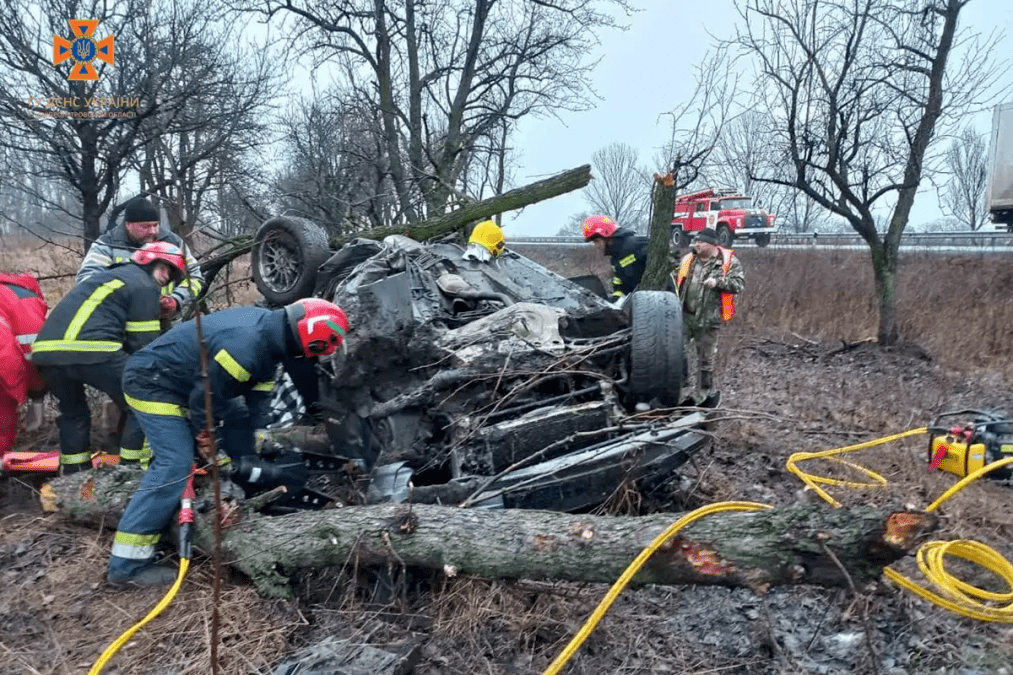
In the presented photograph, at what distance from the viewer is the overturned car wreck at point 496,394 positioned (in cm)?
343

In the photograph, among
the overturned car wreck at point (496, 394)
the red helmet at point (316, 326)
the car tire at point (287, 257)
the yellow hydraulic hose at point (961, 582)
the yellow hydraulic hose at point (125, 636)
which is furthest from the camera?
the car tire at point (287, 257)

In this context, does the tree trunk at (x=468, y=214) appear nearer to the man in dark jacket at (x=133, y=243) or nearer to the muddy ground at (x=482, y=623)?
the man in dark jacket at (x=133, y=243)

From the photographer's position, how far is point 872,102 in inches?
304

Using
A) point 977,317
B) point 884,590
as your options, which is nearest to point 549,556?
point 884,590

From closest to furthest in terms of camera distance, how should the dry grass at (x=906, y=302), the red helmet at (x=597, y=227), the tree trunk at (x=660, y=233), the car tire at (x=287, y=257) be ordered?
the car tire at (x=287, y=257), the tree trunk at (x=660, y=233), the red helmet at (x=597, y=227), the dry grass at (x=906, y=302)

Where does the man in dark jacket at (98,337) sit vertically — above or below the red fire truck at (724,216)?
below

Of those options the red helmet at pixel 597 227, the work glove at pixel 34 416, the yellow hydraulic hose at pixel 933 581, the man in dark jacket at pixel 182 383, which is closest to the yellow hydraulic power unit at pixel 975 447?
the yellow hydraulic hose at pixel 933 581

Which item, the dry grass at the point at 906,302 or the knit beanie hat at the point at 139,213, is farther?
the dry grass at the point at 906,302

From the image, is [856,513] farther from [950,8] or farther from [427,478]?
[950,8]

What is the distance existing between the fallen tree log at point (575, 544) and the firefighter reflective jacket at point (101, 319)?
4.85 ft

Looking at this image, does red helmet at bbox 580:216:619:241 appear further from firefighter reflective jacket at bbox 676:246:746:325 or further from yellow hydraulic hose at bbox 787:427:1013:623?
yellow hydraulic hose at bbox 787:427:1013:623

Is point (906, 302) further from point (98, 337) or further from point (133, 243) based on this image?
point (98, 337)

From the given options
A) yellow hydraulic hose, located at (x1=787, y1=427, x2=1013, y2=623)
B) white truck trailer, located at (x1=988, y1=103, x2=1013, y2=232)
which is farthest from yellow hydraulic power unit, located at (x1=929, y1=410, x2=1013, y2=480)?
white truck trailer, located at (x1=988, y1=103, x2=1013, y2=232)

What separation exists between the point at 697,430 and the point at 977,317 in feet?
25.3
